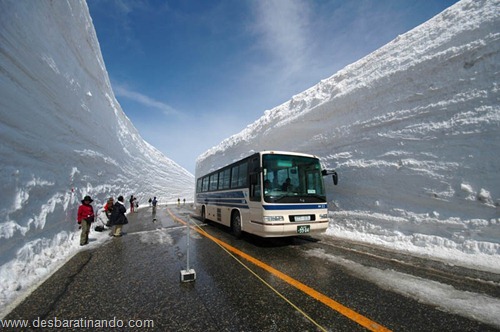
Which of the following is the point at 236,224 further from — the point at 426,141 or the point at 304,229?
the point at 426,141

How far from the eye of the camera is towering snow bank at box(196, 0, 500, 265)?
636cm

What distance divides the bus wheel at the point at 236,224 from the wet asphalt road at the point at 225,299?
270cm

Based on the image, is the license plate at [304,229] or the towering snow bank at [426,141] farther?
the license plate at [304,229]

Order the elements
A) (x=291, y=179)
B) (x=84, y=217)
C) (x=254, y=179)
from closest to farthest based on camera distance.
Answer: (x=254, y=179) < (x=291, y=179) < (x=84, y=217)

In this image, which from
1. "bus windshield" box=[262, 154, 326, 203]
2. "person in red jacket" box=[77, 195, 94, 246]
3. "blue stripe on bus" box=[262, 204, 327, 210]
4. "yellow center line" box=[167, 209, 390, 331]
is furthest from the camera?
"person in red jacket" box=[77, 195, 94, 246]

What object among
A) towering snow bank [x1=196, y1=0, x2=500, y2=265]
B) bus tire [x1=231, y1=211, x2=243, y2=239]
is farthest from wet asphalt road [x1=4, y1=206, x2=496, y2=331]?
towering snow bank [x1=196, y1=0, x2=500, y2=265]

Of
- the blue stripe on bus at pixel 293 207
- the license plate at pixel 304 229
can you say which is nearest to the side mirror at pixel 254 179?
the blue stripe on bus at pixel 293 207

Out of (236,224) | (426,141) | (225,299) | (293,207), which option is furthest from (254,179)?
(426,141)

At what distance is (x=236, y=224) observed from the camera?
8570mm

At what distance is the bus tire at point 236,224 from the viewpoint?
8.34 meters

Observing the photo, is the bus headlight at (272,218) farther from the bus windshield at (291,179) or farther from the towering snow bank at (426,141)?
the towering snow bank at (426,141)

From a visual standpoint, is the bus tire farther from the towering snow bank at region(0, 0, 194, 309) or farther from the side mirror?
the towering snow bank at region(0, 0, 194, 309)

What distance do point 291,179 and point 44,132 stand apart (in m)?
9.77

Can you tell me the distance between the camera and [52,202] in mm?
7379
